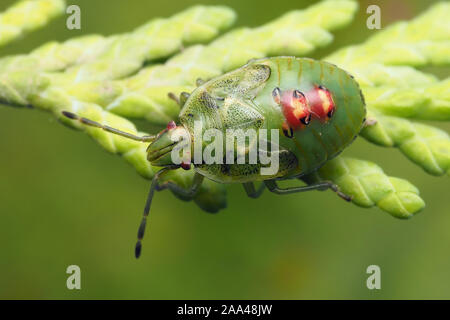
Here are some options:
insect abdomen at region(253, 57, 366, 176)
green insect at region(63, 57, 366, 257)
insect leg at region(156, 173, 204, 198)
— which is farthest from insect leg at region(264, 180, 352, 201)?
insect leg at region(156, 173, 204, 198)

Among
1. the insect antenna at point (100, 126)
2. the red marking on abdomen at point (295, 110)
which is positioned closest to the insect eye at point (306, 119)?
the red marking on abdomen at point (295, 110)

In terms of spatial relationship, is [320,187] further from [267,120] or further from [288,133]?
[267,120]

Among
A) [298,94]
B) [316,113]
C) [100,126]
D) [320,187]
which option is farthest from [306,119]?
[100,126]

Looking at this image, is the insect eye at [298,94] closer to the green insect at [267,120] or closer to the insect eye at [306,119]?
the green insect at [267,120]

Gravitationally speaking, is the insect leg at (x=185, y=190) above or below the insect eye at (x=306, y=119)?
below

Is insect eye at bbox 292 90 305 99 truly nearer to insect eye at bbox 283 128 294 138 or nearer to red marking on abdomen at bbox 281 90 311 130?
red marking on abdomen at bbox 281 90 311 130
